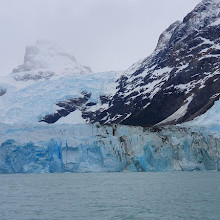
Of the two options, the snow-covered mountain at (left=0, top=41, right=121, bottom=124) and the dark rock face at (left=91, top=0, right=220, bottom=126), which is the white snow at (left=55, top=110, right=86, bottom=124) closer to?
the snow-covered mountain at (left=0, top=41, right=121, bottom=124)

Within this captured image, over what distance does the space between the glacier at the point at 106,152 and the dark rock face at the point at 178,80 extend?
58.4 m

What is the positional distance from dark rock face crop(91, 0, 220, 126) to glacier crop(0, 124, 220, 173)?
58.4 m

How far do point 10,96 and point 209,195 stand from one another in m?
137

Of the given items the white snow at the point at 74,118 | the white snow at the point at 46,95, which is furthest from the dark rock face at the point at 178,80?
the white snow at the point at 46,95

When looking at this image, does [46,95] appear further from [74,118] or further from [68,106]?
[74,118]

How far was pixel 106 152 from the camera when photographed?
4603cm

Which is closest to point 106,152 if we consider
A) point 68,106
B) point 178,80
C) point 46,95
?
point 178,80

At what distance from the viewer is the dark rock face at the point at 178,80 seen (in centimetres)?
11600

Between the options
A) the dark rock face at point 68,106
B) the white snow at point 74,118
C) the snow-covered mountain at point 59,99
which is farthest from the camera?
the white snow at point 74,118

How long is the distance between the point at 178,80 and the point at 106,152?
3379 inches

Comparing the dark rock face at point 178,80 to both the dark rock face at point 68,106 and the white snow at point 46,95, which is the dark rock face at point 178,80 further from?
the dark rock face at point 68,106

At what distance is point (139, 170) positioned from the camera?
158 ft

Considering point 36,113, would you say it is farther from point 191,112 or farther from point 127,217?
point 127,217

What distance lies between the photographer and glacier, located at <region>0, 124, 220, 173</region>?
46156 millimetres
